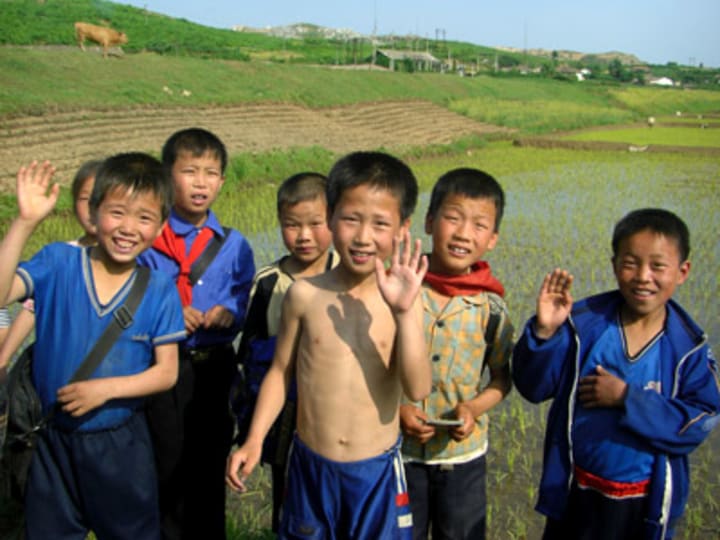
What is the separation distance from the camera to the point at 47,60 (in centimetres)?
1639

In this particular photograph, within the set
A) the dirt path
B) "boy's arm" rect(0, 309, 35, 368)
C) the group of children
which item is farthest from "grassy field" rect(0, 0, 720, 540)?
"boy's arm" rect(0, 309, 35, 368)

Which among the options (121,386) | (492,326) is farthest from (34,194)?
(492,326)

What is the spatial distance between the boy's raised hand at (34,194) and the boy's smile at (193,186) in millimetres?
667

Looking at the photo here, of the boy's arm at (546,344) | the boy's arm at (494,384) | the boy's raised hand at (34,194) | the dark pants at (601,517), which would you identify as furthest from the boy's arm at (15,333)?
the dark pants at (601,517)

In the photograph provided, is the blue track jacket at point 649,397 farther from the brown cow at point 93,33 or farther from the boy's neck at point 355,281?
the brown cow at point 93,33

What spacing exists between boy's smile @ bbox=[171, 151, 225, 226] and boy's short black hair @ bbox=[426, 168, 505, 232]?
84 centimetres

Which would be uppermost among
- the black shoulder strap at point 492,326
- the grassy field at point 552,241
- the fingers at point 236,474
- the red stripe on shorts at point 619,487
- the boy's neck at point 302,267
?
the boy's neck at point 302,267

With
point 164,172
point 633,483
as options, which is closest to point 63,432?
point 164,172

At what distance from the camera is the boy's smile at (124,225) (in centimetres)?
210

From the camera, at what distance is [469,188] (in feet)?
7.55

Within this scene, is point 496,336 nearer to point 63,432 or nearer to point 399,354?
point 399,354

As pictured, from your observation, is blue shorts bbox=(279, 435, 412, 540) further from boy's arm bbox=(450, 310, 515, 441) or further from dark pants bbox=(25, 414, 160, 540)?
dark pants bbox=(25, 414, 160, 540)

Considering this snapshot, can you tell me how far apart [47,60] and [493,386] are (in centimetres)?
1686

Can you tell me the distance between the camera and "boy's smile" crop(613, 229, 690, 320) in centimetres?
205
